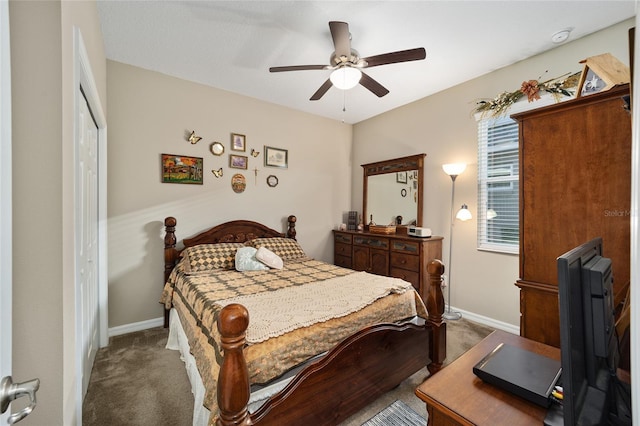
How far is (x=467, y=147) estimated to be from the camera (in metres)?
3.18

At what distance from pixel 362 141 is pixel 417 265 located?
2.31 metres

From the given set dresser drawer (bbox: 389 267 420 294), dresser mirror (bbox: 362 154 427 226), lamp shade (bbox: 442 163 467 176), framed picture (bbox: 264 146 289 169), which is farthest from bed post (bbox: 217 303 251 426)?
dresser mirror (bbox: 362 154 427 226)

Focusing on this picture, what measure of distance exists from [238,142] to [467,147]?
281cm

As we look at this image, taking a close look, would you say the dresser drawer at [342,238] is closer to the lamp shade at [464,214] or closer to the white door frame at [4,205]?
the lamp shade at [464,214]

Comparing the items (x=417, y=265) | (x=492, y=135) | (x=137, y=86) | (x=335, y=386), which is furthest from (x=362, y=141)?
(x=335, y=386)

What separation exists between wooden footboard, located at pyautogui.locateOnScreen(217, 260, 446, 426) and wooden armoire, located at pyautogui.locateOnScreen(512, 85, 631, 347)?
2.14 feet

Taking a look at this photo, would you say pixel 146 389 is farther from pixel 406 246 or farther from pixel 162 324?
pixel 406 246

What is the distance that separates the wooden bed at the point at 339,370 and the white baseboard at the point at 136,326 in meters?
2.34

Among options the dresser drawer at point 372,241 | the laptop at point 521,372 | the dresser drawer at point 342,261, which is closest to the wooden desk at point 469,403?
the laptop at point 521,372

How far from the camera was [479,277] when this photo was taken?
10.1ft

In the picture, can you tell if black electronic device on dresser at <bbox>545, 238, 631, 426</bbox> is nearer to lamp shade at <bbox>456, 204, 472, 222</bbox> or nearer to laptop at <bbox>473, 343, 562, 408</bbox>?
laptop at <bbox>473, 343, 562, 408</bbox>

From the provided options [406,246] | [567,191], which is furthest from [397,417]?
[406,246]

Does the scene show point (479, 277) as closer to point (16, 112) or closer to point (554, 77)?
point (554, 77)

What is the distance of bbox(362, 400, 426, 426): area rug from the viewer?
1.62 metres
